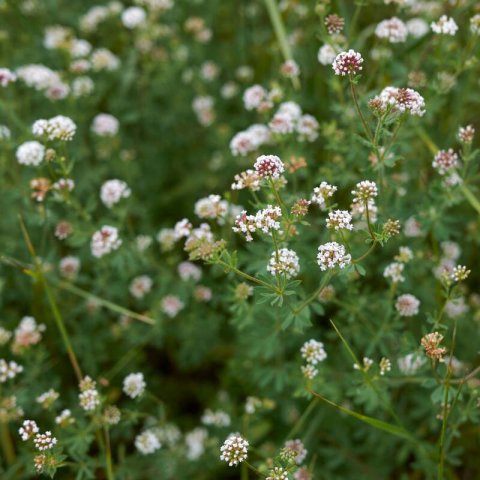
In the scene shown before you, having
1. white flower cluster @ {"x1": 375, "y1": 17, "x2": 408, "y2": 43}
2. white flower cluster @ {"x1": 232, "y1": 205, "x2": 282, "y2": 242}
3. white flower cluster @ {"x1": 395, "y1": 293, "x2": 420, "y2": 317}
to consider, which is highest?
white flower cluster @ {"x1": 375, "y1": 17, "x2": 408, "y2": 43}

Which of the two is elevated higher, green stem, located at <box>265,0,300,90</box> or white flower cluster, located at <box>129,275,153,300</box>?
green stem, located at <box>265,0,300,90</box>

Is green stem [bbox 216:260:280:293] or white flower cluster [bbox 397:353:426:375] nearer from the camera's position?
green stem [bbox 216:260:280:293]

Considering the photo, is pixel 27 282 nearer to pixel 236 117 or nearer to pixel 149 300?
pixel 149 300

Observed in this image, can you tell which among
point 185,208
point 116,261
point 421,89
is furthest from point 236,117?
point 116,261

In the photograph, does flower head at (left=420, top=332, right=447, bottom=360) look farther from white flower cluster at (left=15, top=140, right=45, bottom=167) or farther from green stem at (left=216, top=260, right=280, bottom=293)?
white flower cluster at (left=15, top=140, right=45, bottom=167)

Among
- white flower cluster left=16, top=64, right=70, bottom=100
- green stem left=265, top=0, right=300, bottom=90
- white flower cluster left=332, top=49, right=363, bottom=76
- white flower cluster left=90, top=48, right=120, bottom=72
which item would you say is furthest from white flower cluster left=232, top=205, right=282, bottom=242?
white flower cluster left=90, top=48, right=120, bottom=72

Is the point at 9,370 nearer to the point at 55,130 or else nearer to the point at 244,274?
the point at 55,130

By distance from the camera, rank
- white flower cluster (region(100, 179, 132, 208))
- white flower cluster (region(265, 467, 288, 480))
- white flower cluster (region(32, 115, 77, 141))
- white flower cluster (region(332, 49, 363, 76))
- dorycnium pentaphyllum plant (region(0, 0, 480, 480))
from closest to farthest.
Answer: white flower cluster (region(265, 467, 288, 480)), white flower cluster (region(332, 49, 363, 76)), dorycnium pentaphyllum plant (region(0, 0, 480, 480)), white flower cluster (region(32, 115, 77, 141)), white flower cluster (region(100, 179, 132, 208))
